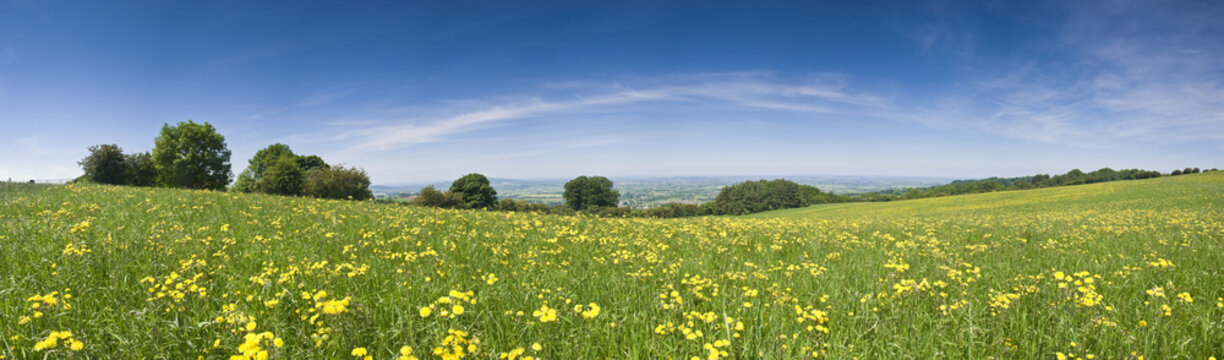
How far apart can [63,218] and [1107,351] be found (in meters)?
14.6

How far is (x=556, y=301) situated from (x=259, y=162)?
73.1 metres

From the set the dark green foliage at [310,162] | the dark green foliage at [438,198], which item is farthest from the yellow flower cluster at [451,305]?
the dark green foliage at [310,162]

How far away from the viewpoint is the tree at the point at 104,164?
4216 cm

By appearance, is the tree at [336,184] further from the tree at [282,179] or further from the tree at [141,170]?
the tree at [141,170]

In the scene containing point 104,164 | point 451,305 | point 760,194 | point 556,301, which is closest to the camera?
point 451,305

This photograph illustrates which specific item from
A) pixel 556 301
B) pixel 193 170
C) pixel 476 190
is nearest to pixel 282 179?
pixel 193 170

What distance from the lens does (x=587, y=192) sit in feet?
315

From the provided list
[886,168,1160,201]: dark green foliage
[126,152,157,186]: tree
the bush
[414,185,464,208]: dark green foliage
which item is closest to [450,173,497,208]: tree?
[414,185,464,208]: dark green foliage

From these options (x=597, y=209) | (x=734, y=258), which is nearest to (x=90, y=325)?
(x=734, y=258)

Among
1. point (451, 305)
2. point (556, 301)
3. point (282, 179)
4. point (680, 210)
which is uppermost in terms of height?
point (282, 179)

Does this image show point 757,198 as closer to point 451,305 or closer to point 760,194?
point 760,194

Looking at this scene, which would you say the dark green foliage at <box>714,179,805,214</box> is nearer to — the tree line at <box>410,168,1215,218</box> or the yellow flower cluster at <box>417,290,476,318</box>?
the tree line at <box>410,168,1215,218</box>

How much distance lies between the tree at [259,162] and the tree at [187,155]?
34.1 feet

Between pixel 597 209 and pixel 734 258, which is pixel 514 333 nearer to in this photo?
pixel 734 258
